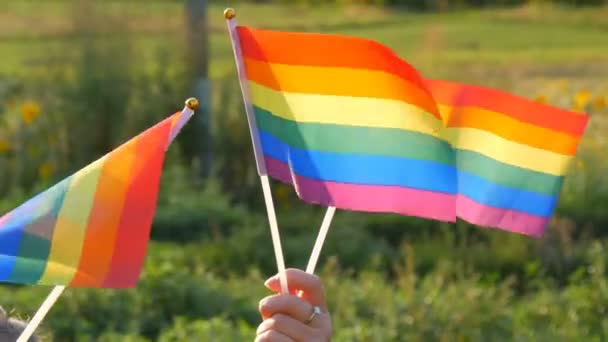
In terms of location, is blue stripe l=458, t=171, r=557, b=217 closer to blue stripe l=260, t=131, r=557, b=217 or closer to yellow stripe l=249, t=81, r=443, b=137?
blue stripe l=260, t=131, r=557, b=217

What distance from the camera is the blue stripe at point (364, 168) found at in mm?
2881

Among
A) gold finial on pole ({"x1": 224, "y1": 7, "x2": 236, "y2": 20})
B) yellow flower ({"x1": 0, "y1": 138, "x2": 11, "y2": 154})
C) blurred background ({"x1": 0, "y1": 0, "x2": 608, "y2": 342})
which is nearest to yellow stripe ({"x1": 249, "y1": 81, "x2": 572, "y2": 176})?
gold finial on pole ({"x1": 224, "y1": 7, "x2": 236, "y2": 20})

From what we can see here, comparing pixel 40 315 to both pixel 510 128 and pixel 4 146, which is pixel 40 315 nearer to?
pixel 510 128

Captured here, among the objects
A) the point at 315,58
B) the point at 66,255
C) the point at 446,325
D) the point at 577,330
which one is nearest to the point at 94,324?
the point at 446,325

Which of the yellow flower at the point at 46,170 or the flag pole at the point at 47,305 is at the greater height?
the flag pole at the point at 47,305

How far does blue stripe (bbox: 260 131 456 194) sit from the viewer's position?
2881 millimetres

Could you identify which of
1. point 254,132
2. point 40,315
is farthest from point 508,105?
point 40,315

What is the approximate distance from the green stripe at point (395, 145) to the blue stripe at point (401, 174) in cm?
1

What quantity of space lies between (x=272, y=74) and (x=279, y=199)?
234 inches

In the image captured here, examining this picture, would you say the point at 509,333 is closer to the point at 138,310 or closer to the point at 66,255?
the point at 138,310

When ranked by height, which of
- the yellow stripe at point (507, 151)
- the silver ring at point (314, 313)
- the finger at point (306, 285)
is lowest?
the silver ring at point (314, 313)

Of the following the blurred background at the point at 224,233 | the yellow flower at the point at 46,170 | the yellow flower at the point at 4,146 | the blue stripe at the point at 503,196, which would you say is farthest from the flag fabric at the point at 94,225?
the yellow flower at the point at 4,146

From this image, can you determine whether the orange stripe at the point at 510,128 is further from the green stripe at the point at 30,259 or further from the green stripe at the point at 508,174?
the green stripe at the point at 30,259

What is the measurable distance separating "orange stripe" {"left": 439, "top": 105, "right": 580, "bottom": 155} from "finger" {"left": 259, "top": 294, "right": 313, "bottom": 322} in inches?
26.1
